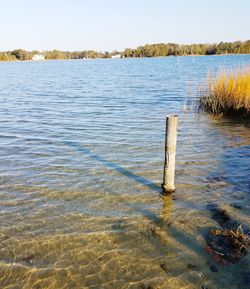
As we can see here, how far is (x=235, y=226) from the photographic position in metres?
6.39

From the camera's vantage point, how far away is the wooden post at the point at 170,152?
734 centimetres

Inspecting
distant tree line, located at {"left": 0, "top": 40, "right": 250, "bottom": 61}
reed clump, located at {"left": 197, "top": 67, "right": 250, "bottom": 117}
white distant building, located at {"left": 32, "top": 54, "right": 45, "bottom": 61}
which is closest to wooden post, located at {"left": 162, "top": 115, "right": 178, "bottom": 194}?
reed clump, located at {"left": 197, "top": 67, "right": 250, "bottom": 117}

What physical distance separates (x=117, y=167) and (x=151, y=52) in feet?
469

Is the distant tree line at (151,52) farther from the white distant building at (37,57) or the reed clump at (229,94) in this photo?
the reed clump at (229,94)

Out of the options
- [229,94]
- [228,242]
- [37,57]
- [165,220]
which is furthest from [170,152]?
[37,57]

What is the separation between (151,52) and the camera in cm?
14600

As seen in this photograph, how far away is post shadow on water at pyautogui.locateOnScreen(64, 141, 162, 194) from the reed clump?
8348 mm

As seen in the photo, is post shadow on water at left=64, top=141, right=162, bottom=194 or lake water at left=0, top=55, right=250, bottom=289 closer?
lake water at left=0, top=55, right=250, bottom=289

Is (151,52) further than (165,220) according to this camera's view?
Yes

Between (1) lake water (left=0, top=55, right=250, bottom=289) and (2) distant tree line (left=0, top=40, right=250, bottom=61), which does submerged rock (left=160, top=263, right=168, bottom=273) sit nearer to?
(1) lake water (left=0, top=55, right=250, bottom=289)

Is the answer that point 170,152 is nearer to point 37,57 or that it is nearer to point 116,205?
point 116,205

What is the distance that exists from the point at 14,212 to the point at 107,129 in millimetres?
8037

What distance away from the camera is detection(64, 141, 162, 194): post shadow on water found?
8.41 meters

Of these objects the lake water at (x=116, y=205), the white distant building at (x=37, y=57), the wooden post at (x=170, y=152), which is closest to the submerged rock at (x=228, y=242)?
the lake water at (x=116, y=205)
